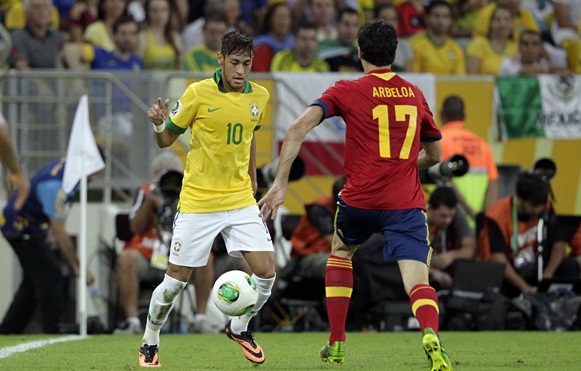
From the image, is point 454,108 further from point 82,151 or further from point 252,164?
point 252,164

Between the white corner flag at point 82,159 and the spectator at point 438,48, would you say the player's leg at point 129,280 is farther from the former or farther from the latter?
the spectator at point 438,48

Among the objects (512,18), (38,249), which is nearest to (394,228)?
(38,249)

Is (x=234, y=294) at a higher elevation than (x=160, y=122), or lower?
lower

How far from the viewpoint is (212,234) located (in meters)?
8.46

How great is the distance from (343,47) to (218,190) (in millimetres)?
8372

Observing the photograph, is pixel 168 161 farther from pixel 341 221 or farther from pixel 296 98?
pixel 341 221

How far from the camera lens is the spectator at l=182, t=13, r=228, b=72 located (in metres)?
15.8

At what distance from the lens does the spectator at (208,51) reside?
51.8 ft

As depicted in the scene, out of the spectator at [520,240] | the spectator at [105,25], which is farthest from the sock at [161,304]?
the spectator at [105,25]

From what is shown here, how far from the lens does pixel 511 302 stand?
13.3 m

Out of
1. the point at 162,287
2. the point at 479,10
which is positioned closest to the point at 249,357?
the point at 162,287

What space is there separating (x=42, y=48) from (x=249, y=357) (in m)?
7.95

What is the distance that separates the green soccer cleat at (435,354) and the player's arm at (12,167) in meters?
6.20

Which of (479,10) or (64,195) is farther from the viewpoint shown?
(479,10)
